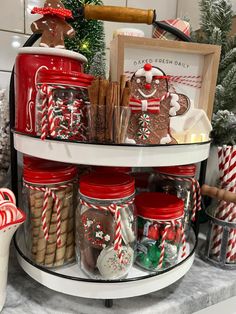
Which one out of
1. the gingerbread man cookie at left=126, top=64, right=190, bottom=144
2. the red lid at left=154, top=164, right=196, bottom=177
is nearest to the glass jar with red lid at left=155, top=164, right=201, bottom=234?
the red lid at left=154, top=164, right=196, bottom=177

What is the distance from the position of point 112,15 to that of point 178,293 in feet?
1.80

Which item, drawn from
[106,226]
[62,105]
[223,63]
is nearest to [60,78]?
[62,105]

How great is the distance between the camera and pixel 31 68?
0.50 metres

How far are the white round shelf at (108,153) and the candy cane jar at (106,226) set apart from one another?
0.17 ft

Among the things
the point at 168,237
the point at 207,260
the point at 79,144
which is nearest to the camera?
the point at 79,144

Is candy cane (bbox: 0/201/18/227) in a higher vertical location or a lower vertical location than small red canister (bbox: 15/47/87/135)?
lower

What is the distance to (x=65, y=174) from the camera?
1.63 ft

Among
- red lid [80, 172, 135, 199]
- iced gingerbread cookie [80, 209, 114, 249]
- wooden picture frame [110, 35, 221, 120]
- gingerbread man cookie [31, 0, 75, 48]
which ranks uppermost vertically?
gingerbread man cookie [31, 0, 75, 48]

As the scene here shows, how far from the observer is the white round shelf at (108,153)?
0.41 meters

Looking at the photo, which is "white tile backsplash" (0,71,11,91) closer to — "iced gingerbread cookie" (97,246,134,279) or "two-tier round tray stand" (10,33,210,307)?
"two-tier round tray stand" (10,33,210,307)

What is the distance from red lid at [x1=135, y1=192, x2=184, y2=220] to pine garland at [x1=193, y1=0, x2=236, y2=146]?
288 mm

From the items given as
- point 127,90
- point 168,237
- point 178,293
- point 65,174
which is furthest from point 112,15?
point 178,293

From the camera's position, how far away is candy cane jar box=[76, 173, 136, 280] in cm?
45

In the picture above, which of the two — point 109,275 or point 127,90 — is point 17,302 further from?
point 127,90
